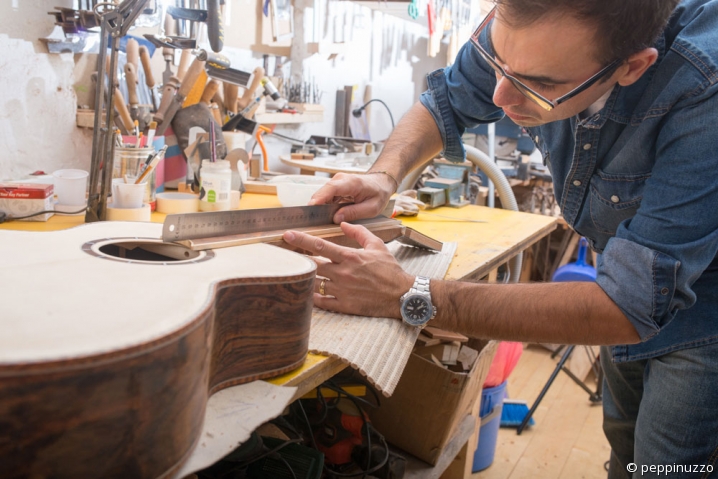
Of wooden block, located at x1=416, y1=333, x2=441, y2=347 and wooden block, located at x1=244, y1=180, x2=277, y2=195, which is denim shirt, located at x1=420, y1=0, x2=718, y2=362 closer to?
wooden block, located at x1=416, y1=333, x2=441, y2=347

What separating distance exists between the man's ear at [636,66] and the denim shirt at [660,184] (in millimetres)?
51

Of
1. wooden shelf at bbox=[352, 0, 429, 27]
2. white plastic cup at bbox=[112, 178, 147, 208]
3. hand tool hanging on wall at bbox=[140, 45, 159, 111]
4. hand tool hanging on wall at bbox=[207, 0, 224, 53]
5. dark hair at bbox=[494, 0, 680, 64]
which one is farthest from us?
wooden shelf at bbox=[352, 0, 429, 27]

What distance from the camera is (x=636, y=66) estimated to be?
3.37 feet

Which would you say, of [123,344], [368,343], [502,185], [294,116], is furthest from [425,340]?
[294,116]

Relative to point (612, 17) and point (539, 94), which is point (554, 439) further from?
point (612, 17)

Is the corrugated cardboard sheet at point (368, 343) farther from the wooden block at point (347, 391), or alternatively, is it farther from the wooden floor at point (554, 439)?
the wooden floor at point (554, 439)

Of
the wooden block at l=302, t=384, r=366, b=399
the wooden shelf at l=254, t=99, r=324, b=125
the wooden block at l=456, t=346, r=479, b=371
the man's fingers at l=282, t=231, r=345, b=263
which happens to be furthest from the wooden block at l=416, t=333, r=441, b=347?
the wooden shelf at l=254, t=99, r=324, b=125

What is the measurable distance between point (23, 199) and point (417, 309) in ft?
3.33

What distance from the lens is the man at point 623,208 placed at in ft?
3.15

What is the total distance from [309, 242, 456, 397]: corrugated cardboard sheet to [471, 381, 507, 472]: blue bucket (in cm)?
134

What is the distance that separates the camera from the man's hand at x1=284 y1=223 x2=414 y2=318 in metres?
1.11

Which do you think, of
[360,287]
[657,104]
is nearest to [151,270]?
[360,287]

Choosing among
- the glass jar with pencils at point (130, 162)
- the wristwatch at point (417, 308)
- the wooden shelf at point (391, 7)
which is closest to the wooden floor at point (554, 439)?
the wristwatch at point (417, 308)

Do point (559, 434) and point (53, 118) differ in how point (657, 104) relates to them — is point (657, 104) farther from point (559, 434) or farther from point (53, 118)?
point (559, 434)
